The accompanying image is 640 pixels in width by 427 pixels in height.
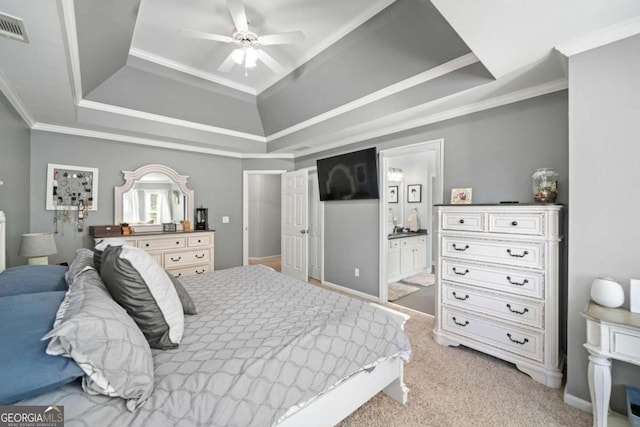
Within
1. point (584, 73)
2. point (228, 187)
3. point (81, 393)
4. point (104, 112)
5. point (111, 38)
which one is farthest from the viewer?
point (228, 187)

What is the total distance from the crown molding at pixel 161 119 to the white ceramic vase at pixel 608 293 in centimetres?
447

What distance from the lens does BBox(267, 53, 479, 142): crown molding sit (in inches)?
91.5

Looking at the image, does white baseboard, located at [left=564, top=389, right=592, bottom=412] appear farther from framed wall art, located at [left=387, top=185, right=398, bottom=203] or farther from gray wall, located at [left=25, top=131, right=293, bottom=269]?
A: gray wall, located at [left=25, top=131, right=293, bottom=269]

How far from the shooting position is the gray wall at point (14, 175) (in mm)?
2361

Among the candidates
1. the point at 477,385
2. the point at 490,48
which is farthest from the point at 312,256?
the point at 490,48

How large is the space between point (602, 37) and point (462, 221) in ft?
4.88

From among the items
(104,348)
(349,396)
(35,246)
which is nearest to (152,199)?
(35,246)

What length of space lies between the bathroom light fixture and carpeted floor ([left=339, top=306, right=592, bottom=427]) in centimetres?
364

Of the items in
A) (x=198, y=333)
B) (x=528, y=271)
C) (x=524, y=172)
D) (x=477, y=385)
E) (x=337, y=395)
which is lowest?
(x=477, y=385)

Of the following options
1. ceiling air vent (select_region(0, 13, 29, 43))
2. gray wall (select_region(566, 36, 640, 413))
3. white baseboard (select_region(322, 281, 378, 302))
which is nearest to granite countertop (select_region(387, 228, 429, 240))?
white baseboard (select_region(322, 281, 378, 302))

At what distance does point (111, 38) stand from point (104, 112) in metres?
1.37

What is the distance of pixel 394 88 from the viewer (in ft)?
9.28

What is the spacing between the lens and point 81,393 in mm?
898

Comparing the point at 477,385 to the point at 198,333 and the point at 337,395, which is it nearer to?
the point at 337,395
